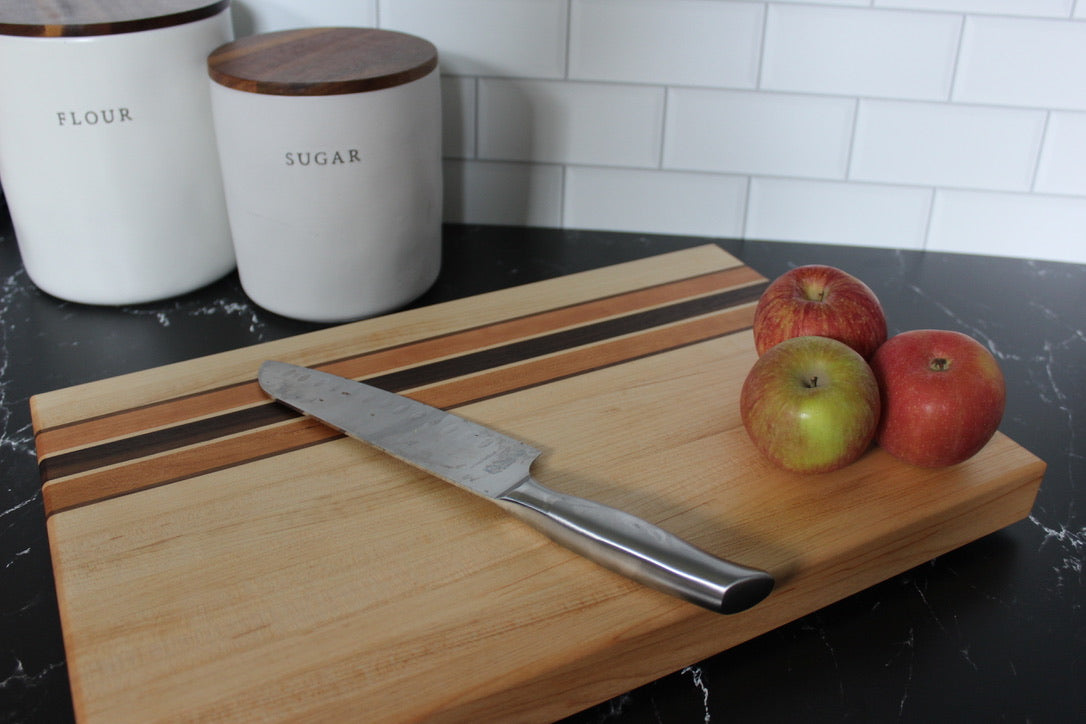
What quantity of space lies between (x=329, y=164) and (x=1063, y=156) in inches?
30.2

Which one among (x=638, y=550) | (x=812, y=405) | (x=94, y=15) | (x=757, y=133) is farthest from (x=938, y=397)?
(x=94, y=15)

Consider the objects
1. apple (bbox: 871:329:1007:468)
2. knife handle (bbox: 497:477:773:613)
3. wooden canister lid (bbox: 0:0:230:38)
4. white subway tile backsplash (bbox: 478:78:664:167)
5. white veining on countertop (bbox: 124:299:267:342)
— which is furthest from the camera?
white subway tile backsplash (bbox: 478:78:664:167)

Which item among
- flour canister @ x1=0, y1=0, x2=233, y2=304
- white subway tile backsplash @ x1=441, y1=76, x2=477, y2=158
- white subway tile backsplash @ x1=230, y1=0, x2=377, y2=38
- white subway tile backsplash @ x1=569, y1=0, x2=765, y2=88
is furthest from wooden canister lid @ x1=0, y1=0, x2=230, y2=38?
white subway tile backsplash @ x1=569, y1=0, x2=765, y2=88

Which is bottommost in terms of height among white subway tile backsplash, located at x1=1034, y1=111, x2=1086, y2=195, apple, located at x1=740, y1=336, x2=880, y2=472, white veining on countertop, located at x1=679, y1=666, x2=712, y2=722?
white veining on countertop, located at x1=679, y1=666, x2=712, y2=722

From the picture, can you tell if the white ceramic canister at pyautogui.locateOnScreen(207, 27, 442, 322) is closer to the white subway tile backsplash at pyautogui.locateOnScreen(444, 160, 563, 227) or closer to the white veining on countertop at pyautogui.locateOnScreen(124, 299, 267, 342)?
the white veining on countertop at pyautogui.locateOnScreen(124, 299, 267, 342)

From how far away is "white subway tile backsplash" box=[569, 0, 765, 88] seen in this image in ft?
3.32

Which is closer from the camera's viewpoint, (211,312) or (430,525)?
(430,525)

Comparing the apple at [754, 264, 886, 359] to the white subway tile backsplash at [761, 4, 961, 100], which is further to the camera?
the white subway tile backsplash at [761, 4, 961, 100]

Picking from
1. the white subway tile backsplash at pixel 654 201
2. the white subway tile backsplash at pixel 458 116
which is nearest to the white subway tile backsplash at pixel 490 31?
the white subway tile backsplash at pixel 458 116

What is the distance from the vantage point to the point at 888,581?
2.23 feet

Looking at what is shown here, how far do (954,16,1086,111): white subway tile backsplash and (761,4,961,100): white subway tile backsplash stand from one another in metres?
0.02

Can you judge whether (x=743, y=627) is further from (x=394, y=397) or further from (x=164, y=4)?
(x=164, y=4)

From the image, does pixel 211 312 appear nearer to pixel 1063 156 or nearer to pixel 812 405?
pixel 812 405

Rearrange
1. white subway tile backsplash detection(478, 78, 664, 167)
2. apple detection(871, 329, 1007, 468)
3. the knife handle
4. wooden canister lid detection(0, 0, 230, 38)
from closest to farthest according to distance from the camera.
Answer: the knife handle → apple detection(871, 329, 1007, 468) → wooden canister lid detection(0, 0, 230, 38) → white subway tile backsplash detection(478, 78, 664, 167)
